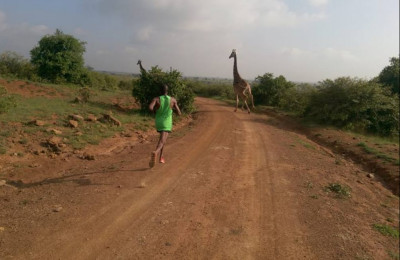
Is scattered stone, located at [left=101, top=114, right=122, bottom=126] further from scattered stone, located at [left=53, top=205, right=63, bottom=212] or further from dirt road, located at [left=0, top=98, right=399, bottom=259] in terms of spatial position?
scattered stone, located at [left=53, top=205, right=63, bottom=212]

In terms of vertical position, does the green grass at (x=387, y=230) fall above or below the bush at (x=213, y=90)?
below

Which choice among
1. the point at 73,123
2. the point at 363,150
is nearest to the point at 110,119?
the point at 73,123

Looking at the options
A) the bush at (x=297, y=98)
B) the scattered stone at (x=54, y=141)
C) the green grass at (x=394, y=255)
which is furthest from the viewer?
the bush at (x=297, y=98)

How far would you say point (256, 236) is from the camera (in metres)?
4.44

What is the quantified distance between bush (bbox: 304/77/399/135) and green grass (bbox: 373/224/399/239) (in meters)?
11.2

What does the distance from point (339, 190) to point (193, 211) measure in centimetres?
336

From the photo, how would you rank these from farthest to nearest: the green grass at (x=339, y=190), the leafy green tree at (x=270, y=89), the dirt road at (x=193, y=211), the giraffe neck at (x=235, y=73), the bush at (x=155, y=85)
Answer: the leafy green tree at (x=270, y=89) < the giraffe neck at (x=235, y=73) < the bush at (x=155, y=85) < the green grass at (x=339, y=190) < the dirt road at (x=193, y=211)

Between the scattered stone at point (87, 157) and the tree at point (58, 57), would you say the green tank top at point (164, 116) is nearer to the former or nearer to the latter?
the scattered stone at point (87, 157)

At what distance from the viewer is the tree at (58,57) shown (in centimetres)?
2508

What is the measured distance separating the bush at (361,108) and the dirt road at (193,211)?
28.1 feet

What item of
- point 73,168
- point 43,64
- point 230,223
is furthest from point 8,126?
point 43,64

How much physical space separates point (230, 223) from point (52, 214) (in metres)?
2.54

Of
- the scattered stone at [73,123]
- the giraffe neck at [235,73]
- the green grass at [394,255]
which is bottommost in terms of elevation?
the green grass at [394,255]

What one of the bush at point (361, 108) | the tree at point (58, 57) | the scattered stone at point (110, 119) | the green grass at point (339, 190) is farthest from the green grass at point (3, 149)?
the tree at point (58, 57)
